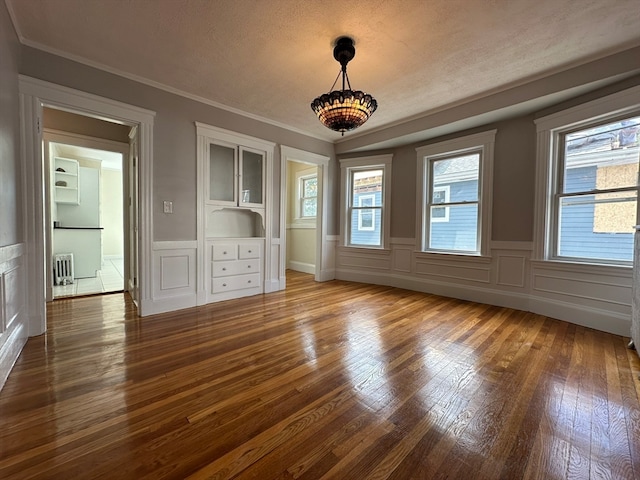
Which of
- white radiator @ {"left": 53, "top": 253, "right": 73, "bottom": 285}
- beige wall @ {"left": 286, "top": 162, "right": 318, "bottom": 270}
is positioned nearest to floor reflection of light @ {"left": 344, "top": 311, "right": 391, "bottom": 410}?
beige wall @ {"left": 286, "top": 162, "right": 318, "bottom": 270}

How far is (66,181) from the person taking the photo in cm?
530

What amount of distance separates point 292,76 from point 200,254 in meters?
2.47

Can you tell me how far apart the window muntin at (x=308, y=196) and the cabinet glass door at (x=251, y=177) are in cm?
231

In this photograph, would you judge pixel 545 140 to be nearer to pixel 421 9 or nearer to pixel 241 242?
pixel 421 9

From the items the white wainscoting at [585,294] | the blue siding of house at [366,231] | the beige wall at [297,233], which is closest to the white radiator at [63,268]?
the beige wall at [297,233]

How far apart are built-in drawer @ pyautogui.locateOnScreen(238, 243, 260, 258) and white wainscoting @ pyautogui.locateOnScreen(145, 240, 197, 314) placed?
0.70 m

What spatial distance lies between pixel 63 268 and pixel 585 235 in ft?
25.9

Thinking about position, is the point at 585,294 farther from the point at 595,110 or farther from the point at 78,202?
the point at 78,202

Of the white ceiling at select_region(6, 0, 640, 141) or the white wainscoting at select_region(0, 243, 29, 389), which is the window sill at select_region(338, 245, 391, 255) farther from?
the white wainscoting at select_region(0, 243, 29, 389)

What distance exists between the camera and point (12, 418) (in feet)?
4.84

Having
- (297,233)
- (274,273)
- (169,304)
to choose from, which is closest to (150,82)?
(169,304)

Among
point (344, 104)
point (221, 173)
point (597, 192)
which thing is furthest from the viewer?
point (221, 173)

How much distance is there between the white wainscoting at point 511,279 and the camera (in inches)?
114

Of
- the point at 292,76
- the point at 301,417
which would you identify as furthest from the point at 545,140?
the point at 301,417
